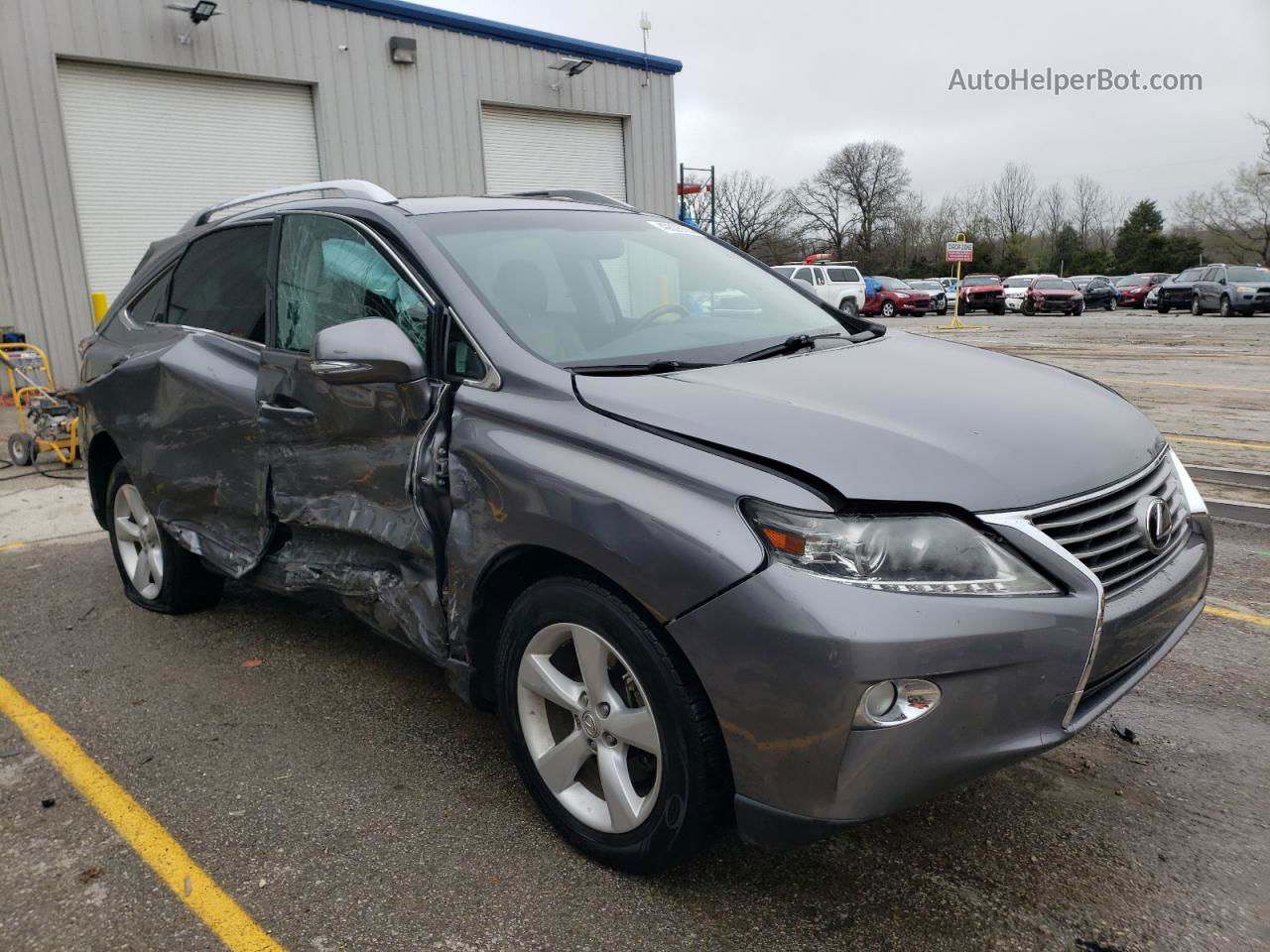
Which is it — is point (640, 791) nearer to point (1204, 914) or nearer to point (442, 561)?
point (442, 561)

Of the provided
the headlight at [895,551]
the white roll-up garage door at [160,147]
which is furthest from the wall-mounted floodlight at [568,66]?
the headlight at [895,551]

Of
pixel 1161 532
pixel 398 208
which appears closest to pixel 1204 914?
pixel 1161 532

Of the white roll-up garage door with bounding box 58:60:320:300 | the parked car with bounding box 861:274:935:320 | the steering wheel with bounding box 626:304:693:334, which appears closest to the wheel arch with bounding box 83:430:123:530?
the steering wheel with bounding box 626:304:693:334

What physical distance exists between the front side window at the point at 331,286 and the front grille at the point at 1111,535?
1.80 m

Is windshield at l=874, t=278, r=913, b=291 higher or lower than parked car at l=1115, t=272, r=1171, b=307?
higher

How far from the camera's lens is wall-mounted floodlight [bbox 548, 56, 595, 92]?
15953mm

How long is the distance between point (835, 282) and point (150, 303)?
99.4 ft

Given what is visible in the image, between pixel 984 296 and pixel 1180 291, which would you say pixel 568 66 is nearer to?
pixel 1180 291

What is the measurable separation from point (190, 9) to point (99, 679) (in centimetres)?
1117

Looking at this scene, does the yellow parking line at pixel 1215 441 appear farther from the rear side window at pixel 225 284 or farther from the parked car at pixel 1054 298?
the parked car at pixel 1054 298

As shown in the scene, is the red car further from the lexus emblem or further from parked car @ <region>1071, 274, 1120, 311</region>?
the lexus emblem

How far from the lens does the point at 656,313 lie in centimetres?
312

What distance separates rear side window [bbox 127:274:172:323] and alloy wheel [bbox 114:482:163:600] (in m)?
0.78

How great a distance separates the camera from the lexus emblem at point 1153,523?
7.75 ft
